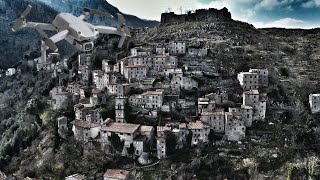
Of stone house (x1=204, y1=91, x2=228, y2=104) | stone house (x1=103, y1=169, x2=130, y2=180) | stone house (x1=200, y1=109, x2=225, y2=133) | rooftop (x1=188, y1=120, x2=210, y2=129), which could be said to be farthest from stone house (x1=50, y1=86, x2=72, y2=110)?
stone house (x1=200, y1=109, x2=225, y2=133)

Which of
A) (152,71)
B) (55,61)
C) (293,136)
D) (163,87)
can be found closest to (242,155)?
(293,136)

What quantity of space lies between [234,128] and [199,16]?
1766 inches

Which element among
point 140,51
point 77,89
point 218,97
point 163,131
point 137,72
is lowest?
point 163,131

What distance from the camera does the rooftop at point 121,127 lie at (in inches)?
2281

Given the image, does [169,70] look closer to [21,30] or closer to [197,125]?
[197,125]

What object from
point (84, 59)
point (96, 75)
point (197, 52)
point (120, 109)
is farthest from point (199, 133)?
point (84, 59)

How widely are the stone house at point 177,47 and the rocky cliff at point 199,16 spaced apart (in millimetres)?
22926

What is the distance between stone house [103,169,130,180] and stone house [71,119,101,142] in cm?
721

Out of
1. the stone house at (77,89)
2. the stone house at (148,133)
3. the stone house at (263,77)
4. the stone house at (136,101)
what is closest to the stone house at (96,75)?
the stone house at (77,89)

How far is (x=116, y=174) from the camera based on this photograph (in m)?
55.0

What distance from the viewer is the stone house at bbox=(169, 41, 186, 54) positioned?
7588cm

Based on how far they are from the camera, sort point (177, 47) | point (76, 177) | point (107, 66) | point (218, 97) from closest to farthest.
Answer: point (76, 177) < point (218, 97) < point (107, 66) < point (177, 47)

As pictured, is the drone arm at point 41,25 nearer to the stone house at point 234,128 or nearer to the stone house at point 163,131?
the stone house at point 163,131

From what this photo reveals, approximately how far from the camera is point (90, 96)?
6900 centimetres
